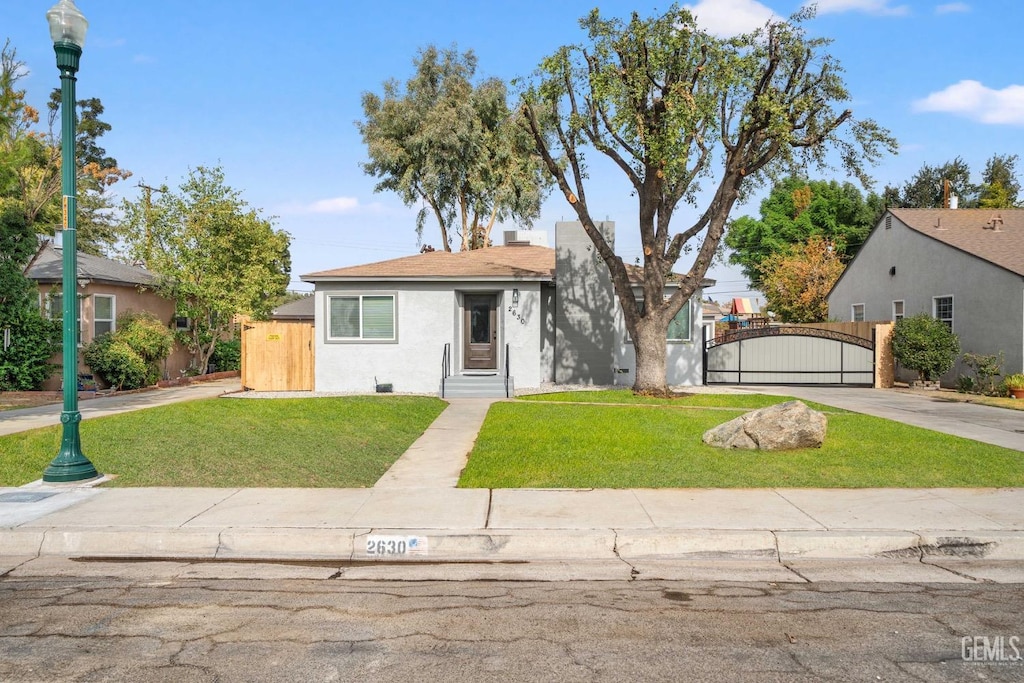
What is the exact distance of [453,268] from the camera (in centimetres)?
1895

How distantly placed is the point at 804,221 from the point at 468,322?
39.3 metres

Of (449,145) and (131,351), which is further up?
(449,145)

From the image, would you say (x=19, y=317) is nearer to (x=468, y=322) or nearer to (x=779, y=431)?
(x=468, y=322)

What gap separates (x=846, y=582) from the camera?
5504mm

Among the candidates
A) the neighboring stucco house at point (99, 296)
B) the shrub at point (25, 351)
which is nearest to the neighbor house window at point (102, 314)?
the neighboring stucco house at point (99, 296)

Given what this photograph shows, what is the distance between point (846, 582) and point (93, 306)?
2013 centimetres

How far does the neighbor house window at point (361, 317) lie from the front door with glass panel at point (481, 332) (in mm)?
2081


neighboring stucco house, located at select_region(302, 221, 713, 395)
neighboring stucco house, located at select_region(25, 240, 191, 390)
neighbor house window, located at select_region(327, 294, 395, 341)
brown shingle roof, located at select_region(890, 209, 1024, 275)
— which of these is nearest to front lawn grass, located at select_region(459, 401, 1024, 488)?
neighboring stucco house, located at select_region(302, 221, 713, 395)

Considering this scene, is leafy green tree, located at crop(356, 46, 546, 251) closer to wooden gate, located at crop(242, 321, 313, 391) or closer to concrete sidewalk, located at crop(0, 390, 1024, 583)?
wooden gate, located at crop(242, 321, 313, 391)

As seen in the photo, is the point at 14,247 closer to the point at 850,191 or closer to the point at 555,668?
the point at 555,668

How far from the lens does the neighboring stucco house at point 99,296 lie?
61.3ft

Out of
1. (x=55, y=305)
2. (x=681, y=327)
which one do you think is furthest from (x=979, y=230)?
(x=55, y=305)

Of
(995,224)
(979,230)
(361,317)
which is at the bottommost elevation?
(361,317)

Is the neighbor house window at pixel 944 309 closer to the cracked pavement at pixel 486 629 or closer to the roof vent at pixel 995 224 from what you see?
the roof vent at pixel 995 224
